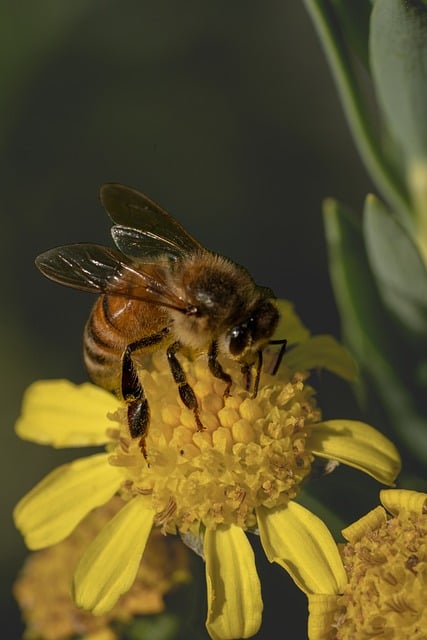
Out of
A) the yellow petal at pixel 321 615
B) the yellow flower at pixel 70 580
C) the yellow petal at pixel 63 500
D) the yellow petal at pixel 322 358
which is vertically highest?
the yellow petal at pixel 322 358

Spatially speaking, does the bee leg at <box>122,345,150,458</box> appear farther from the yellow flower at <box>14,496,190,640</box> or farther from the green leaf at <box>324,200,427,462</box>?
the green leaf at <box>324,200,427,462</box>

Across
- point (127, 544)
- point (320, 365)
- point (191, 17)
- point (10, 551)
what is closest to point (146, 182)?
point (191, 17)

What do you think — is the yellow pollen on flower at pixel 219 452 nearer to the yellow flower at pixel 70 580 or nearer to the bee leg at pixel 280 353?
the bee leg at pixel 280 353

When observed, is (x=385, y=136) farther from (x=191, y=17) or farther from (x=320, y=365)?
(x=191, y=17)

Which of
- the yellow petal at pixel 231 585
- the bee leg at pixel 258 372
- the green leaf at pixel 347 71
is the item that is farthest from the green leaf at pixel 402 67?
the yellow petal at pixel 231 585

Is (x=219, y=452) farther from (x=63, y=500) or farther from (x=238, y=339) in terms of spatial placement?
(x=63, y=500)
